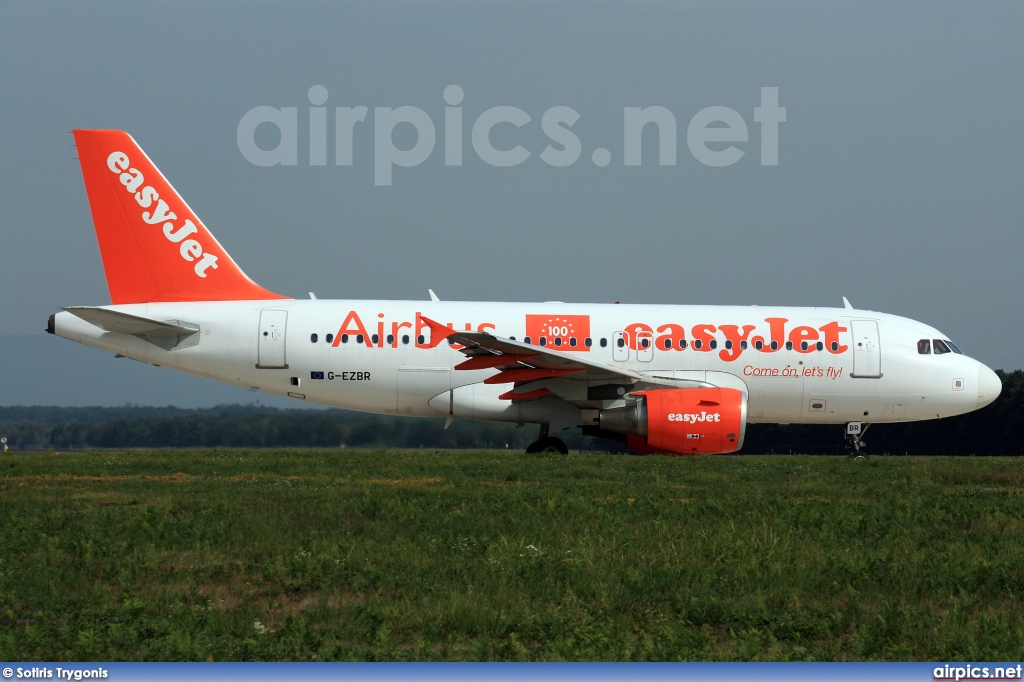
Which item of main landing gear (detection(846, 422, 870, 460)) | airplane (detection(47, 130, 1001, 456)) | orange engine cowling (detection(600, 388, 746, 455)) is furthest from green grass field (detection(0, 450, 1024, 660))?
main landing gear (detection(846, 422, 870, 460))

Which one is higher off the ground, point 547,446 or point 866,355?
point 866,355

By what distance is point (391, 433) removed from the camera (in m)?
26.9

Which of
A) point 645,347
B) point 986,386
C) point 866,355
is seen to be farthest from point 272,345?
point 986,386

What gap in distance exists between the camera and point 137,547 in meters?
8.62

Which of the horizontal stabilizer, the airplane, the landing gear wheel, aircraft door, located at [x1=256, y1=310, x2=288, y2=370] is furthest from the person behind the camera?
the landing gear wheel

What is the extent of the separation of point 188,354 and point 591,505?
465 inches

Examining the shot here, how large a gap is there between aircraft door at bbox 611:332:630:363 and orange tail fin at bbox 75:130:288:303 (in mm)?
7490

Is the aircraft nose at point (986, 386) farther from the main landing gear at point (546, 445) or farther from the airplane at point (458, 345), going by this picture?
the main landing gear at point (546, 445)

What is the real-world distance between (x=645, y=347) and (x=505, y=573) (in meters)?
13.7

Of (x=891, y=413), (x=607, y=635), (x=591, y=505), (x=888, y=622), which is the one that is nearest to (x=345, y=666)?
(x=607, y=635)

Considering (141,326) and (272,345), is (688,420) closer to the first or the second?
(272,345)

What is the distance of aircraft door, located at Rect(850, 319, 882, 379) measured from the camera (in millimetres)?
21797

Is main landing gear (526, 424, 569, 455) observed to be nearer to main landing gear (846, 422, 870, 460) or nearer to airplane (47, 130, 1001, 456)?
airplane (47, 130, 1001, 456)

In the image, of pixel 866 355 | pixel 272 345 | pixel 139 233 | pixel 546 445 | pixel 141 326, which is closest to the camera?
pixel 141 326
